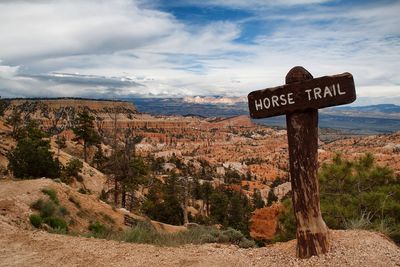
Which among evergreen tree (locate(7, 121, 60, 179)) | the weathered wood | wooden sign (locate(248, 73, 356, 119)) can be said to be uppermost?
wooden sign (locate(248, 73, 356, 119))

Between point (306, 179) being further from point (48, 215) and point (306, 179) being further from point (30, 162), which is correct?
point (30, 162)

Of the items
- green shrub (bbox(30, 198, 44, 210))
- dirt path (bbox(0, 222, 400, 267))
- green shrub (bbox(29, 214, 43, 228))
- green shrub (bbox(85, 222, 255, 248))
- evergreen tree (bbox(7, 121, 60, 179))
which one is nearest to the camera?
dirt path (bbox(0, 222, 400, 267))

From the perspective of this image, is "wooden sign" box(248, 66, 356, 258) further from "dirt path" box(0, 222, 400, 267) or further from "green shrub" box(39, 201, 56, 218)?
"green shrub" box(39, 201, 56, 218)

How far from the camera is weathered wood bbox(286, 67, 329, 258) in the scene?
780cm

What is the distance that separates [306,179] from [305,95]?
153 cm

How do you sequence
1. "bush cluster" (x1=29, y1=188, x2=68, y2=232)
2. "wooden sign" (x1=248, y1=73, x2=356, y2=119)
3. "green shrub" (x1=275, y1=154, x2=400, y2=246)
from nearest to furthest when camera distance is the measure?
"wooden sign" (x1=248, y1=73, x2=356, y2=119)
"bush cluster" (x1=29, y1=188, x2=68, y2=232)
"green shrub" (x1=275, y1=154, x2=400, y2=246)

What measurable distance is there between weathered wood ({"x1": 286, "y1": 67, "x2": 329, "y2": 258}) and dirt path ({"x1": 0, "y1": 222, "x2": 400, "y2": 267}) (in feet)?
1.02

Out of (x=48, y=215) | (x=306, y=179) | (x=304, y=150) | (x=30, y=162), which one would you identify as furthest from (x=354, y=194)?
(x=30, y=162)

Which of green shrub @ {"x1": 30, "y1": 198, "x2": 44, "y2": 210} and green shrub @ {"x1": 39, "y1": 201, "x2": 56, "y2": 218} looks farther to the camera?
green shrub @ {"x1": 30, "y1": 198, "x2": 44, "y2": 210}

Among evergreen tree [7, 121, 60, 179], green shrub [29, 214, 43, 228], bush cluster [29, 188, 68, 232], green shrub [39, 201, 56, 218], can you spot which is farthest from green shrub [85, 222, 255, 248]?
evergreen tree [7, 121, 60, 179]

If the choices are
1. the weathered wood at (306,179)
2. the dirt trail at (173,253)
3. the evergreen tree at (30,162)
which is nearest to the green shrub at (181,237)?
the dirt trail at (173,253)

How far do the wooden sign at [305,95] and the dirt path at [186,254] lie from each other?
2747 millimetres

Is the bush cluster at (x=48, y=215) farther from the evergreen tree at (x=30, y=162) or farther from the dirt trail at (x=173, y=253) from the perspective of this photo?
the evergreen tree at (x=30, y=162)

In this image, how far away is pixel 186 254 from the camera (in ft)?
28.7
